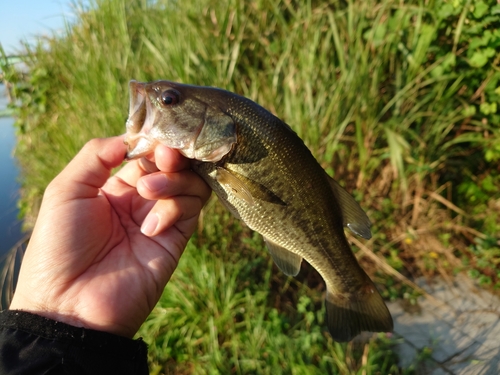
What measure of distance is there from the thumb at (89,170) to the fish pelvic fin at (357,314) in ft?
4.45

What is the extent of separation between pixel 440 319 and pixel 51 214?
3.01 meters

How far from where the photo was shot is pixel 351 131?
340 cm

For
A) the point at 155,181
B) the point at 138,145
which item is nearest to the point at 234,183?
the point at 155,181

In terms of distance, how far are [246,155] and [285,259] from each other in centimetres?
63

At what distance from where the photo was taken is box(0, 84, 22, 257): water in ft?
16.2

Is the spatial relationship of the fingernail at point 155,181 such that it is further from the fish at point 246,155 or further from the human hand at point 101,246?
the fish at point 246,155

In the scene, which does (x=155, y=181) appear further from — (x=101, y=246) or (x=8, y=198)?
(x=8, y=198)

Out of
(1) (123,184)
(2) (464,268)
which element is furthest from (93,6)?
(2) (464,268)

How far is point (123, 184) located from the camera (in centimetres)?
207

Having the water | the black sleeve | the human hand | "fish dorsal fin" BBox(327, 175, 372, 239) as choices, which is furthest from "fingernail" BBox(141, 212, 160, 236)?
the water

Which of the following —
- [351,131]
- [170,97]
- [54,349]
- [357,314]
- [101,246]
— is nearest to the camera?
[54,349]

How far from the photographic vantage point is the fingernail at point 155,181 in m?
1.53

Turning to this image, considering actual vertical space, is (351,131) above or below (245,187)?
below

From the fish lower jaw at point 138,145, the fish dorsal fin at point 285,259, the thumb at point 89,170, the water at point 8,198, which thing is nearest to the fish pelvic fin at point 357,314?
the fish dorsal fin at point 285,259
